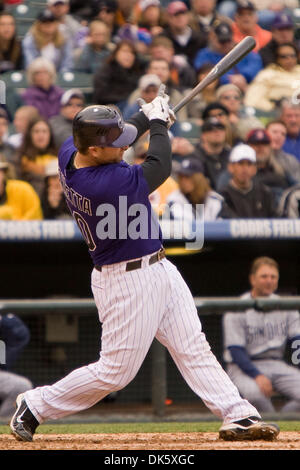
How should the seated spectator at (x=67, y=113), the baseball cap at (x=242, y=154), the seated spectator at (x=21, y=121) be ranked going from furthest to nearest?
the seated spectator at (x=67, y=113) → the seated spectator at (x=21, y=121) → the baseball cap at (x=242, y=154)

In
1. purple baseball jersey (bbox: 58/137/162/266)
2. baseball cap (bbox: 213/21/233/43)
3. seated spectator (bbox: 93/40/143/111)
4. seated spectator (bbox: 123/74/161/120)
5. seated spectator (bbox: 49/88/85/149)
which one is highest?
baseball cap (bbox: 213/21/233/43)

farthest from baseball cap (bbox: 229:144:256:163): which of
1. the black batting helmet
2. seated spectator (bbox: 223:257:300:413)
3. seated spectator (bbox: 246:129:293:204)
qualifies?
the black batting helmet

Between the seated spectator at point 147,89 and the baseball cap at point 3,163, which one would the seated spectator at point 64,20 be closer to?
the seated spectator at point 147,89

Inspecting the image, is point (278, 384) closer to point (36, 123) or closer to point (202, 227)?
point (202, 227)

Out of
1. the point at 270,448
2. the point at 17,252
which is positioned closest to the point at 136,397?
the point at 17,252

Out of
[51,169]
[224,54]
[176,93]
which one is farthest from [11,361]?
[224,54]

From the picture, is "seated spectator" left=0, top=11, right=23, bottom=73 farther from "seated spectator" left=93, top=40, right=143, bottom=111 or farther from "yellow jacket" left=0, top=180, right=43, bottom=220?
"yellow jacket" left=0, top=180, right=43, bottom=220

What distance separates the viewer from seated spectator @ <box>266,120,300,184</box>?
7574 mm

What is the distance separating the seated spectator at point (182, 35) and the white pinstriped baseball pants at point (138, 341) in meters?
5.51

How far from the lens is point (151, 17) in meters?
9.43

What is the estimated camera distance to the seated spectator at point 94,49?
8789 mm

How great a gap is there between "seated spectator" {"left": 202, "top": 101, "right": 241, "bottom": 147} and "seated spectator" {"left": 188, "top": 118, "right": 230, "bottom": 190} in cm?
15

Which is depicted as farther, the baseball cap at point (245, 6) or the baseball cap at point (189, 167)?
the baseball cap at point (245, 6)

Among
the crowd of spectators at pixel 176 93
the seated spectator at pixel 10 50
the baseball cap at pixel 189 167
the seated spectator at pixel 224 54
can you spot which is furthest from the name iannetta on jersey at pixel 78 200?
the seated spectator at pixel 224 54
